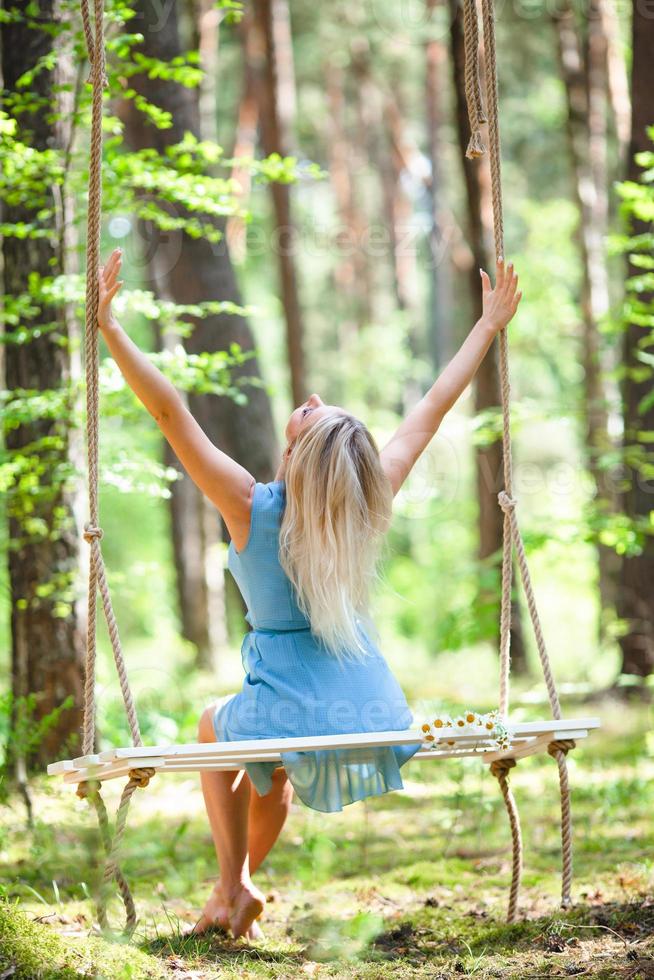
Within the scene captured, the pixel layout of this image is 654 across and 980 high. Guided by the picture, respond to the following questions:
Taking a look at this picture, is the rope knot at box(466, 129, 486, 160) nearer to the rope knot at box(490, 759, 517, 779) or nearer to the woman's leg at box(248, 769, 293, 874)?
the rope knot at box(490, 759, 517, 779)

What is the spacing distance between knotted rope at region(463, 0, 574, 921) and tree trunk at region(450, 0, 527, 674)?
2.28 metres

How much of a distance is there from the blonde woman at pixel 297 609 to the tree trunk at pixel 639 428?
2999 mm

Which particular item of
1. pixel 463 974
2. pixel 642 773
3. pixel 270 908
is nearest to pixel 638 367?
pixel 642 773

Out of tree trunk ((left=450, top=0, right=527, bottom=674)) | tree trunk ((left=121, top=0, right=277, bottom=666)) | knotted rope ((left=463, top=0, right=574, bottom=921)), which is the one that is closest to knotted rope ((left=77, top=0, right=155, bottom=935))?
knotted rope ((left=463, top=0, right=574, bottom=921))

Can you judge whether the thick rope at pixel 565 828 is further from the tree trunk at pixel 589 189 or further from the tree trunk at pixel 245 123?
the tree trunk at pixel 245 123

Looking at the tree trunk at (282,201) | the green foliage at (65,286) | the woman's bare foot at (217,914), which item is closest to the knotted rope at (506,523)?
the woman's bare foot at (217,914)

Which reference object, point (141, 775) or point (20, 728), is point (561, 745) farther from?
point (20, 728)

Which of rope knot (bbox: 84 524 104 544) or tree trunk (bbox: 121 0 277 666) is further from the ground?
tree trunk (bbox: 121 0 277 666)

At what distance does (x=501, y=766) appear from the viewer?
→ 10.1 ft

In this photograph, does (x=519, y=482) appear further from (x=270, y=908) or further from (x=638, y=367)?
(x=270, y=908)

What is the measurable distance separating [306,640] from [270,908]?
3.82 feet

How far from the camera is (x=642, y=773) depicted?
209 inches

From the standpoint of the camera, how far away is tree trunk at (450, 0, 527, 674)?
6.45 metres

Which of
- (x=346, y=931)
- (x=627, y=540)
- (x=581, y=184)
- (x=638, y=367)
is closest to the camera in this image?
(x=346, y=931)
